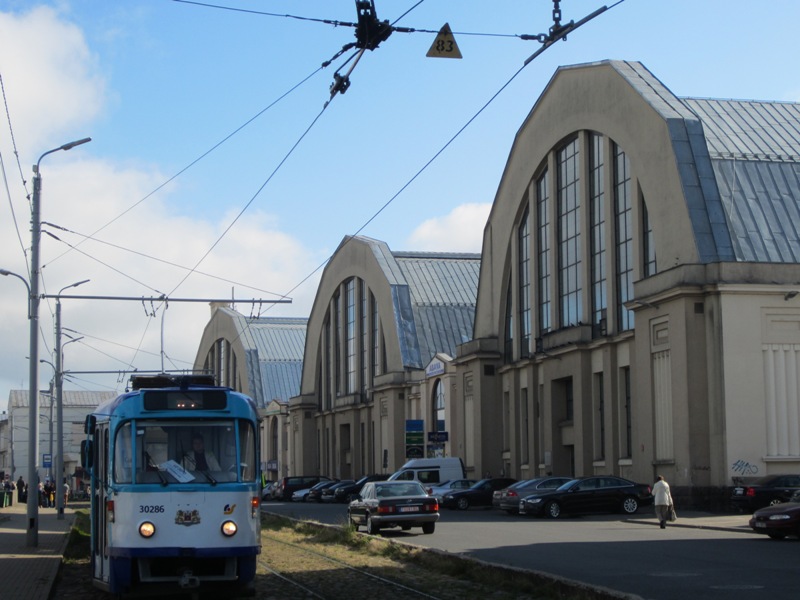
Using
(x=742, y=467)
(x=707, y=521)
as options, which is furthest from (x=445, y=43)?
(x=742, y=467)

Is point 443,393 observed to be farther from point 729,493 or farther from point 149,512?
point 149,512

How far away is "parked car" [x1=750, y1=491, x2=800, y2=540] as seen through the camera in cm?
2494

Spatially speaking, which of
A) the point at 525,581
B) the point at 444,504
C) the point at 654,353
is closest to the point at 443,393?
the point at 444,504

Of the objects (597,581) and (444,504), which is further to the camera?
(444,504)

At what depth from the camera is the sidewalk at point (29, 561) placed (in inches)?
679

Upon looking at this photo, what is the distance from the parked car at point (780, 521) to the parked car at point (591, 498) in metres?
11.5

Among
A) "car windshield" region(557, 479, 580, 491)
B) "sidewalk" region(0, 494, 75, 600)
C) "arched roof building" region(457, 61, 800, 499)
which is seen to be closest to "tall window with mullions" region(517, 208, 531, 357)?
"arched roof building" region(457, 61, 800, 499)

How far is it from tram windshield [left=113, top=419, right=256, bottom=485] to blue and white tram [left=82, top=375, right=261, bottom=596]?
1cm

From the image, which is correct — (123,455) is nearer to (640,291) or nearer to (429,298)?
Result: (640,291)

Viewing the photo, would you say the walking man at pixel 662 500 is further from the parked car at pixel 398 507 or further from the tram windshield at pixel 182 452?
the tram windshield at pixel 182 452

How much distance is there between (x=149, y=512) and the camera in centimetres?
1404

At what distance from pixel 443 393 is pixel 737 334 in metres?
27.0

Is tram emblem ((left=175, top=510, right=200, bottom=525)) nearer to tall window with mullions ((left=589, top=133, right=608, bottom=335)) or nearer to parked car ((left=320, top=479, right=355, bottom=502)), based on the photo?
tall window with mullions ((left=589, top=133, right=608, bottom=335))

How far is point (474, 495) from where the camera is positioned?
46.5 meters
